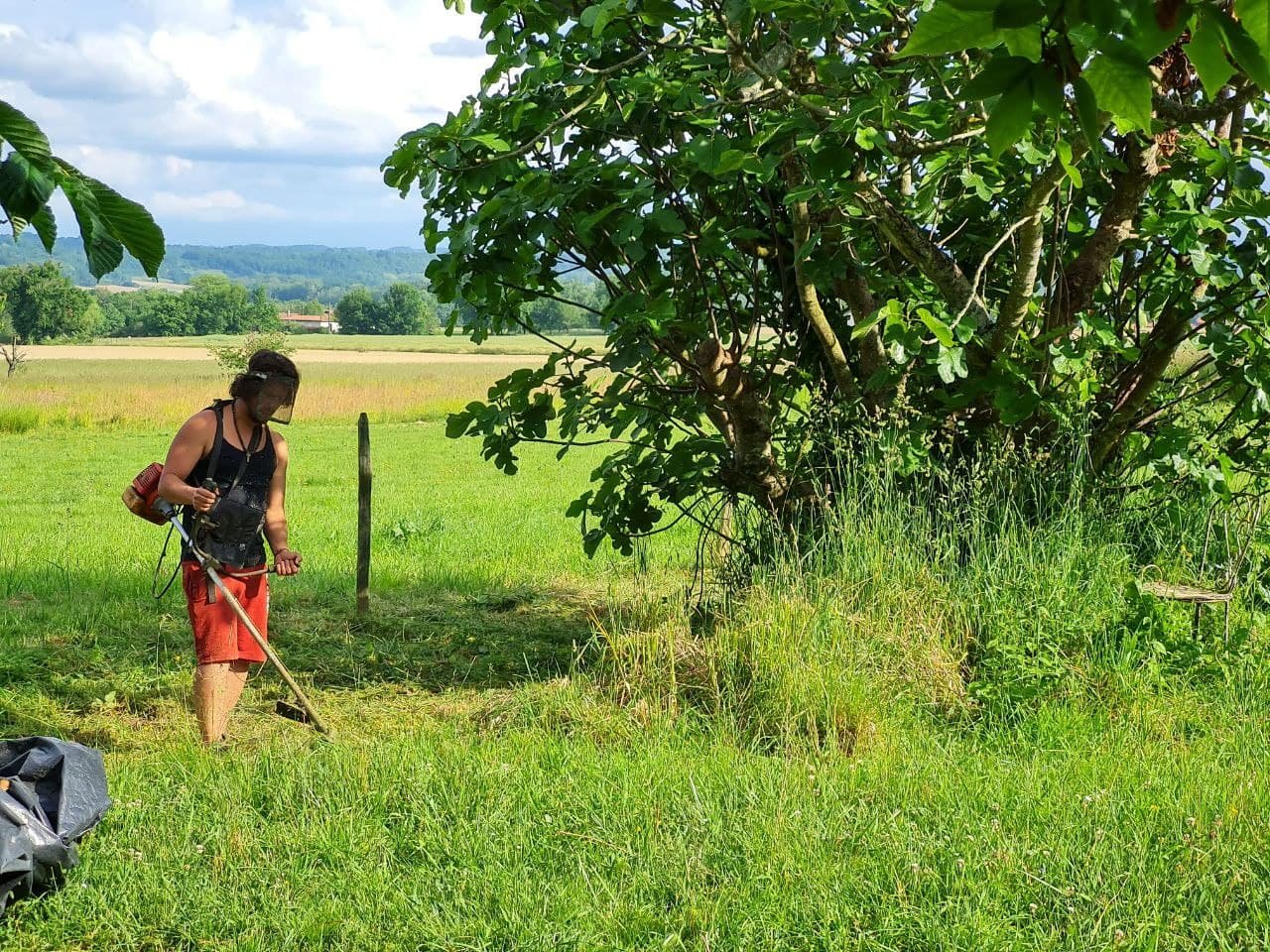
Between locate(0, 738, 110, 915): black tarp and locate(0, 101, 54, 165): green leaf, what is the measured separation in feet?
7.99

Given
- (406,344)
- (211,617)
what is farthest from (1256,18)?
(406,344)

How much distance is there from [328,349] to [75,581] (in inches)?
3663

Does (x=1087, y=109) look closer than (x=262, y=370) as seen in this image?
Yes

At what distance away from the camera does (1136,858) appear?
12.8ft

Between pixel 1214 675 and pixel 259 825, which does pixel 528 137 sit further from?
pixel 1214 675

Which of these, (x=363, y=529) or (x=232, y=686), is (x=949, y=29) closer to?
(x=232, y=686)

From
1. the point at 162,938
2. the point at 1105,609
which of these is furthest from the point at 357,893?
the point at 1105,609

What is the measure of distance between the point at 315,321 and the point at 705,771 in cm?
17749

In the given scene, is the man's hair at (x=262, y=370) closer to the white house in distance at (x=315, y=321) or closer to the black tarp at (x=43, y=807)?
the black tarp at (x=43, y=807)

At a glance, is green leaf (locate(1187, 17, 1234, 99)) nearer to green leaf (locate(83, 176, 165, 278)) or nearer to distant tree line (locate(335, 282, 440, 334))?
green leaf (locate(83, 176, 165, 278))

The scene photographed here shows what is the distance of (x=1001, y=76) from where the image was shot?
167 centimetres

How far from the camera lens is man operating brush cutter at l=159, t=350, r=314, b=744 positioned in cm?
546

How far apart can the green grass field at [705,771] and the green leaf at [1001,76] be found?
2.60 m

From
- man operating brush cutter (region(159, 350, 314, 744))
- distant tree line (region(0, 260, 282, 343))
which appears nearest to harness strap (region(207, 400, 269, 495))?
man operating brush cutter (region(159, 350, 314, 744))
